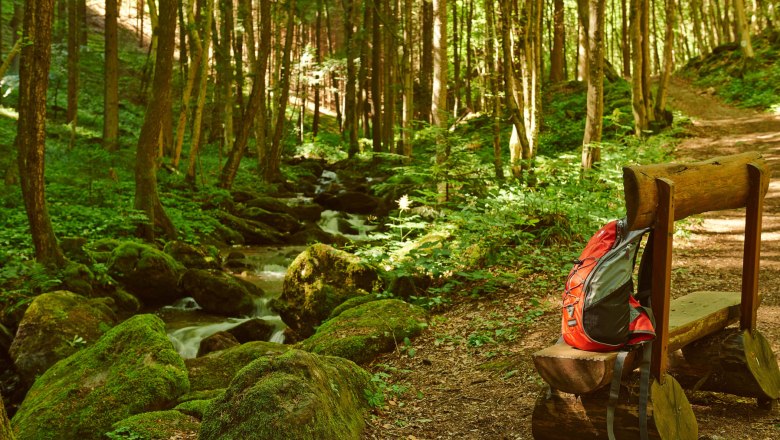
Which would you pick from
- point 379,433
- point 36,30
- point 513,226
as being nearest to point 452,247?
point 513,226

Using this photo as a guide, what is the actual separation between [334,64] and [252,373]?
2822 centimetres

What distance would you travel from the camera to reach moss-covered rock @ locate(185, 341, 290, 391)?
6.41 metres

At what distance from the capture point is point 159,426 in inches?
181

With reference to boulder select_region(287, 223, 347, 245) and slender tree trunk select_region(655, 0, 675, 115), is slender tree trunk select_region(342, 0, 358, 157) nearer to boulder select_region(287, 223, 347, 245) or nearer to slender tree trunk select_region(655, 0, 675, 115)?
boulder select_region(287, 223, 347, 245)

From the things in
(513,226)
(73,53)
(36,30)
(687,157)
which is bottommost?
(513,226)

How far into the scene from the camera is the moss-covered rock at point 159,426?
4430 millimetres

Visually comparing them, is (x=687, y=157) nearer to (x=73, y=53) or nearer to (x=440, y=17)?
(x=440, y=17)

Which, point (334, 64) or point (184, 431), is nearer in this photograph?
point (184, 431)

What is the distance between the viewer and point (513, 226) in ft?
32.1

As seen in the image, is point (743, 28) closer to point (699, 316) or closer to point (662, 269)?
point (699, 316)

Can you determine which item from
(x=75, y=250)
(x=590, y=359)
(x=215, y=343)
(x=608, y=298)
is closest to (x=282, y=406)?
→ (x=590, y=359)

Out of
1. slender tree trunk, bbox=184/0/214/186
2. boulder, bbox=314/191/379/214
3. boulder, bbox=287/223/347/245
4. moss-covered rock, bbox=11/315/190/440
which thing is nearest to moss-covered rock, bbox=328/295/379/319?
moss-covered rock, bbox=11/315/190/440

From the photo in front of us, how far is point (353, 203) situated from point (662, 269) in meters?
17.8

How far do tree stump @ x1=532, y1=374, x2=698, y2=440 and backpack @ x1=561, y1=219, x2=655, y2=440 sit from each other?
0.37 feet
